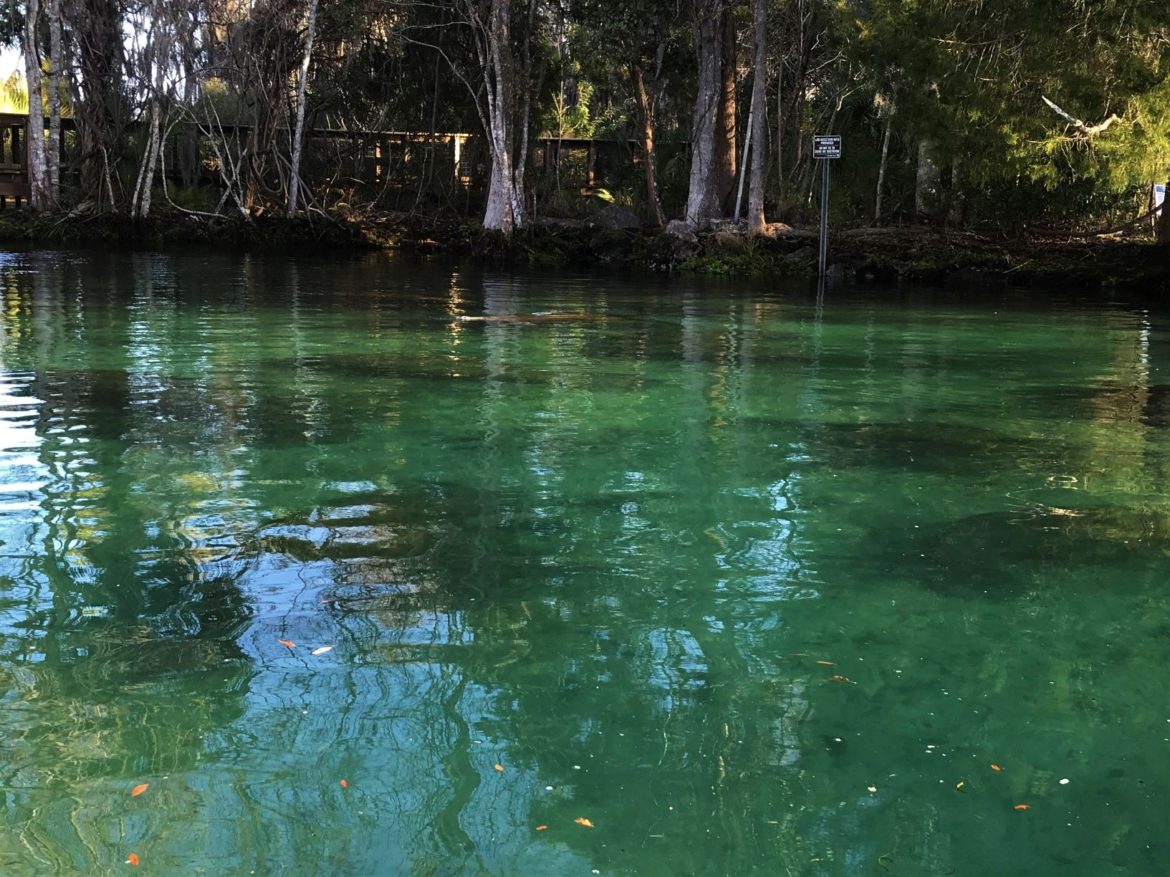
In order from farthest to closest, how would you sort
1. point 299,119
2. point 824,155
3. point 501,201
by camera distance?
point 299,119, point 501,201, point 824,155

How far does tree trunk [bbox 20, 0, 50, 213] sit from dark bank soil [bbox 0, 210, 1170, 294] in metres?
1.12

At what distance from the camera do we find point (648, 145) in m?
30.1

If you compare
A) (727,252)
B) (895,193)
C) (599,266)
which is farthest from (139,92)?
(895,193)

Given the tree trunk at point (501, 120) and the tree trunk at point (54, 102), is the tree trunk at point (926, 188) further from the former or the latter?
the tree trunk at point (54, 102)

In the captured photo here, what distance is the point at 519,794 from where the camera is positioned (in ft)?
11.2

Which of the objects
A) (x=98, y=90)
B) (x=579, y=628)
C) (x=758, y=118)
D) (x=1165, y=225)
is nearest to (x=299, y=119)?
(x=98, y=90)

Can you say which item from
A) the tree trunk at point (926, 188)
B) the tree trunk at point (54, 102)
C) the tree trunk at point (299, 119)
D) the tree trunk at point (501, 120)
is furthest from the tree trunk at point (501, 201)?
the tree trunk at point (54, 102)

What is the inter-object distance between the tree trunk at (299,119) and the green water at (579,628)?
22.8 m

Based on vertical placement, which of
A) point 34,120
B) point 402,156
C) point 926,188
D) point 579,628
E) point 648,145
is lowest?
point 579,628

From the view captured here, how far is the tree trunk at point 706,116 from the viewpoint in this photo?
26562 millimetres

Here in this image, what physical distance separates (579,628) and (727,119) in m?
25.5

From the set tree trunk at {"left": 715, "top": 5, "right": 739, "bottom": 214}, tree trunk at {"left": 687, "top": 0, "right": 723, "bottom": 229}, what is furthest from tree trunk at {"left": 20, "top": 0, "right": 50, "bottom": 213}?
tree trunk at {"left": 715, "top": 5, "right": 739, "bottom": 214}

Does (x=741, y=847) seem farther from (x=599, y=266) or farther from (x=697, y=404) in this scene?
(x=599, y=266)

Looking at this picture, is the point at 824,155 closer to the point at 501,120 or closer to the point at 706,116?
the point at 706,116
